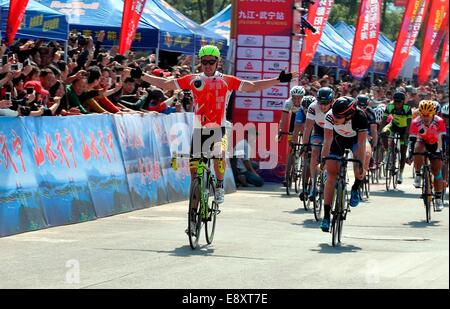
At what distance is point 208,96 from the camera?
1363cm

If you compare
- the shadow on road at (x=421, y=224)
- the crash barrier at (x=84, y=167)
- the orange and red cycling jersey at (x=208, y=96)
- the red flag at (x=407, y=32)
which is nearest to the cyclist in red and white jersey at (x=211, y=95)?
the orange and red cycling jersey at (x=208, y=96)

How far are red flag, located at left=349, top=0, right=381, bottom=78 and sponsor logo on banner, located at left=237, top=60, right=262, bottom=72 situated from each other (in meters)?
9.52

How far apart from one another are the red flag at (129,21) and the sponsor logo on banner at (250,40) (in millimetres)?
2693

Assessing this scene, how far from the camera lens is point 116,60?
2019cm

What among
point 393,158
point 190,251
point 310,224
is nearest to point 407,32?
point 393,158

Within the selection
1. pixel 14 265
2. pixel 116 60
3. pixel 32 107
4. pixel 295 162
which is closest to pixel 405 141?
pixel 295 162

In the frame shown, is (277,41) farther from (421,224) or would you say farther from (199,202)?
(199,202)

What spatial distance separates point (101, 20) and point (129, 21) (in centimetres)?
270

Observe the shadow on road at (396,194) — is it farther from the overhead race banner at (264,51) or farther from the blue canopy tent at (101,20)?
the blue canopy tent at (101,20)

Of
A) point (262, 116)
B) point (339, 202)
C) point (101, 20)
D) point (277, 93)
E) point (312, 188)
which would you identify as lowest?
point (312, 188)

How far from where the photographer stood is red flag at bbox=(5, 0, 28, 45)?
53.1 feet

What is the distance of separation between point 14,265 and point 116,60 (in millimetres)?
9607

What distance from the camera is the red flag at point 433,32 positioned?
1545 inches
